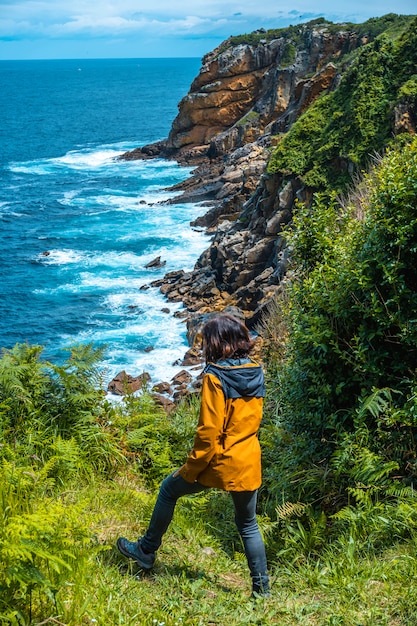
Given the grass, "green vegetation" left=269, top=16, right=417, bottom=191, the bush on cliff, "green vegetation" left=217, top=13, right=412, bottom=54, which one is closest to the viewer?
the grass

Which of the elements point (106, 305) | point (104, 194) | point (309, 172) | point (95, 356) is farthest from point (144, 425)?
point (104, 194)

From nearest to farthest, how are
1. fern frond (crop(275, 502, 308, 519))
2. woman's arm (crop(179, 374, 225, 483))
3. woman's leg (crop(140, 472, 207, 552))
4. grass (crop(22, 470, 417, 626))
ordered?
grass (crop(22, 470, 417, 626))
woman's arm (crop(179, 374, 225, 483))
woman's leg (crop(140, 472, 207, 552))
fern frond (crop(275, 502, 308, 519))

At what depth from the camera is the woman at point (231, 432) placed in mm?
4375

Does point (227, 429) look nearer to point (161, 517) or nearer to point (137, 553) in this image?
point (161, 517)

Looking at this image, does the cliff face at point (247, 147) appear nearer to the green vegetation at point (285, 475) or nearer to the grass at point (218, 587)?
the green vegetation at point (285, 475)

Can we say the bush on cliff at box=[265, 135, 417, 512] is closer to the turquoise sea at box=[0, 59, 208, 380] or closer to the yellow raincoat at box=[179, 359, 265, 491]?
the yellow raincoat at box=[179, 359, 265, 491]

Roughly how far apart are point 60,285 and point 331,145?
54.6ft

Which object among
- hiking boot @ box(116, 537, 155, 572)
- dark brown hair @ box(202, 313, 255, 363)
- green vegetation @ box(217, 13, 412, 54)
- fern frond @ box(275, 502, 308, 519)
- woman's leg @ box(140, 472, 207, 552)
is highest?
green vegetation @ box(217, 13, 412, 54)

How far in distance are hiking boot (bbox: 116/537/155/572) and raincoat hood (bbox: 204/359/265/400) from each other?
1404 millimetres

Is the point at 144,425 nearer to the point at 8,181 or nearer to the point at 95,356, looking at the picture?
the point at 95,356

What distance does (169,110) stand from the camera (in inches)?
4560

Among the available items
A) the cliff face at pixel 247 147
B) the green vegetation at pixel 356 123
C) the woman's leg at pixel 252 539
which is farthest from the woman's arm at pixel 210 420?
the green vegetation at pixel 356 123

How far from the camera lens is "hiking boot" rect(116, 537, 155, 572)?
15.6 feet

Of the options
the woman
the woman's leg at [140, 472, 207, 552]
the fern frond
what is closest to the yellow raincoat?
the woman
